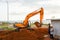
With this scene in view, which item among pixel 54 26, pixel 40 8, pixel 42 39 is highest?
pixel 40 8

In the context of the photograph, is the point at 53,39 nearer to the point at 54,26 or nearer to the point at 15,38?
the point at 54,26

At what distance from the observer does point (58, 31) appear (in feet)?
57.9

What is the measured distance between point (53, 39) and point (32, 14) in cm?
914

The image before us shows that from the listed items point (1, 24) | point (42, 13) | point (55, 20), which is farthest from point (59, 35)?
point (1, 24)

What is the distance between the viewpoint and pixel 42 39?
721 inches

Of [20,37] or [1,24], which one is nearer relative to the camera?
[20,37]

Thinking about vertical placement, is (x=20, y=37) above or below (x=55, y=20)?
below

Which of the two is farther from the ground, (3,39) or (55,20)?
(55,20)

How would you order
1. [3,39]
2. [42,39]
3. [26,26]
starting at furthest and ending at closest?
[26,26], [42,39], [3,39]

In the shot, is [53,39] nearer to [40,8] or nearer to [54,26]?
[54,26]

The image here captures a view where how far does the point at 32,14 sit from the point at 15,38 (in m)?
9.88

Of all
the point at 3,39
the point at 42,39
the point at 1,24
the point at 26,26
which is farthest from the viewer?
the point at 1,24

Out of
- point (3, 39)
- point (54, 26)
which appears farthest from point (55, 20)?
point (3, 39)

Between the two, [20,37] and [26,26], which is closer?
[20,37]
